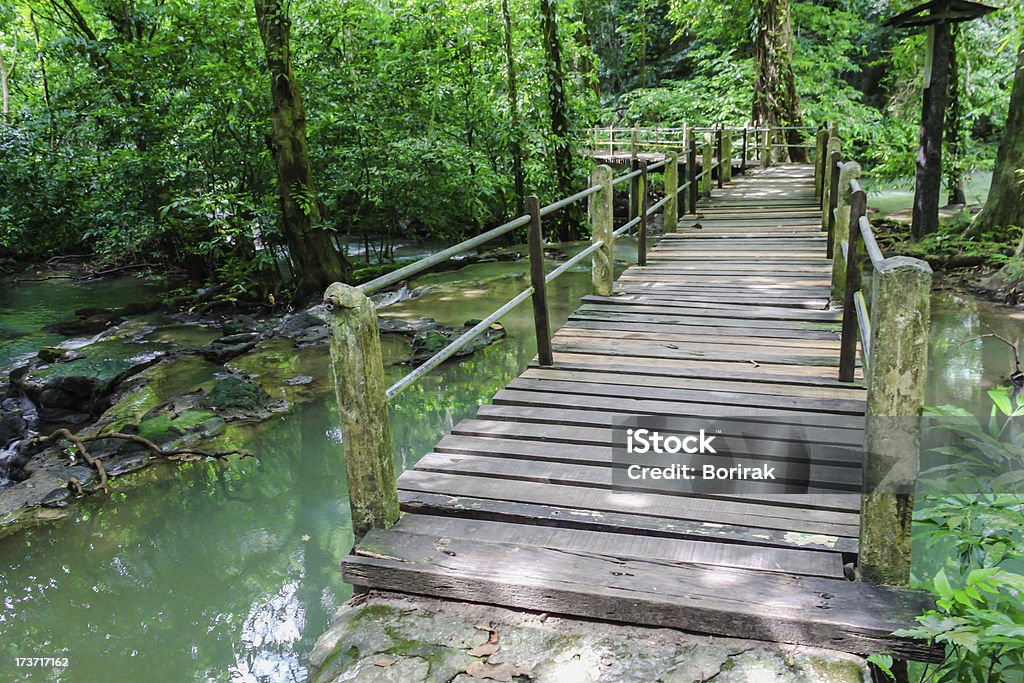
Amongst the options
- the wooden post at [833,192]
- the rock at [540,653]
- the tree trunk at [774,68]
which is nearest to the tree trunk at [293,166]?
the wooden post at [833,192]

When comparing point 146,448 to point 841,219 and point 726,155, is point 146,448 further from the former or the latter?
Result: point 726,155

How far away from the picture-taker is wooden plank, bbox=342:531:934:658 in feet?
7.06

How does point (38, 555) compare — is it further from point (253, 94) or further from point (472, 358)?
point (253, 94)

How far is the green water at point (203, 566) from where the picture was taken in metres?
4.01

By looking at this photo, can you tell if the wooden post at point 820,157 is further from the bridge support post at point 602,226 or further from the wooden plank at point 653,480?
the wooden plank at point 653,480

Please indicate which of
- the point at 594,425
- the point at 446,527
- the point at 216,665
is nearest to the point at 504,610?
the point at 446,527

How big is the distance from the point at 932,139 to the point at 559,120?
18.9 ft

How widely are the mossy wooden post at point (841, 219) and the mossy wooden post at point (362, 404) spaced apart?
2932 mm

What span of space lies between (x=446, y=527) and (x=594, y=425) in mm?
1062

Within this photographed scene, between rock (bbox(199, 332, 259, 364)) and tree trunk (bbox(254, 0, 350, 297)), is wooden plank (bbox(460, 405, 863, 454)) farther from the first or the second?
tree trunk (bbox(254, 0, 350, 297))

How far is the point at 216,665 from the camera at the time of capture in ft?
12.8

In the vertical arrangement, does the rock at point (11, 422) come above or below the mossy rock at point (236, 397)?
below

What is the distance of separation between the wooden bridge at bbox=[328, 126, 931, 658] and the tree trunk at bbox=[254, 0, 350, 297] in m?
6.45

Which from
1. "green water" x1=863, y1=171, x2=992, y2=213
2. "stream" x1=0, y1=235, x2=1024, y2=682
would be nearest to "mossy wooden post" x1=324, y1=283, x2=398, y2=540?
"stream" x1=0, y1=235, x2=1024, y2=682
